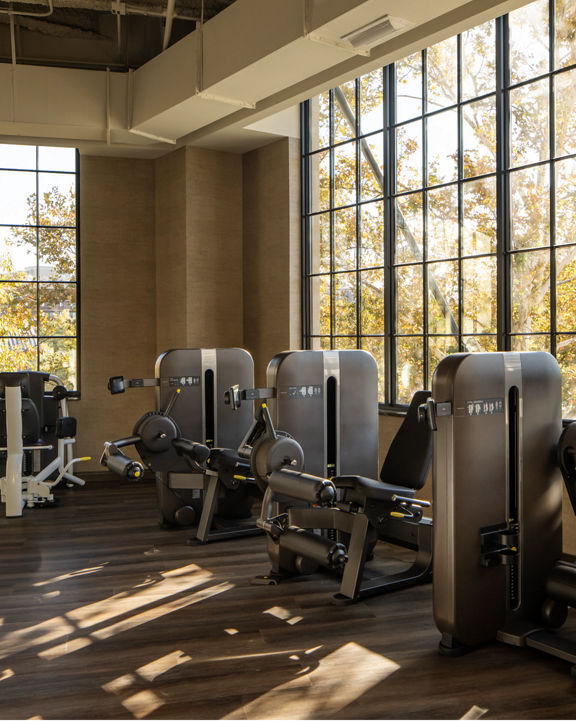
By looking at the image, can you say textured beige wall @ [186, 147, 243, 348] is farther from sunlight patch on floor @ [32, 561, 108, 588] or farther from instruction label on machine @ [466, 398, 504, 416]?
instruction label on machine @ [466, 398, 504, 416]

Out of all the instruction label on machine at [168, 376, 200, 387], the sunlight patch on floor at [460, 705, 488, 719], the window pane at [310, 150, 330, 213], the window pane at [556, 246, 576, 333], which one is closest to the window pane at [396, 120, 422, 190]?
the window pane at [310, 150, 330, 213]

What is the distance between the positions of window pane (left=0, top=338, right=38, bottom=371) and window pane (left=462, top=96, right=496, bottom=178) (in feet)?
15.7

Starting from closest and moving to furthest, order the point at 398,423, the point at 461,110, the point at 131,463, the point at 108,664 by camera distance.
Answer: the point at 108,664 → the point at 131,463 → the point at 461,110 → the point at 398,423

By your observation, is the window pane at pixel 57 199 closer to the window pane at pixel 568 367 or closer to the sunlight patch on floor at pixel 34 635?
the sunlight patch on floor at pixel 34 635

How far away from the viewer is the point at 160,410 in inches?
219

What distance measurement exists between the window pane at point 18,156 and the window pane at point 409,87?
3948mm

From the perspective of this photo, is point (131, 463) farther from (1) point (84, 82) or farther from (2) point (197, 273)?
(1) point (84, 82)

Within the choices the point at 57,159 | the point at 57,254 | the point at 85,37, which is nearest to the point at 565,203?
the point at 85,37

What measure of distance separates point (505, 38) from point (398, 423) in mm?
2917

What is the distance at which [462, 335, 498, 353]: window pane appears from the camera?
16.9 feet

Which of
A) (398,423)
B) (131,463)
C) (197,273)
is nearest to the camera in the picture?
(131,463)

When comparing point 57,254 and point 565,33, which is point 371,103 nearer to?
point 565,33

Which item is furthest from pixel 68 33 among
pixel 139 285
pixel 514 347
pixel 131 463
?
pixel 514 347

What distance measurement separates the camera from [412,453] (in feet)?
14.4
